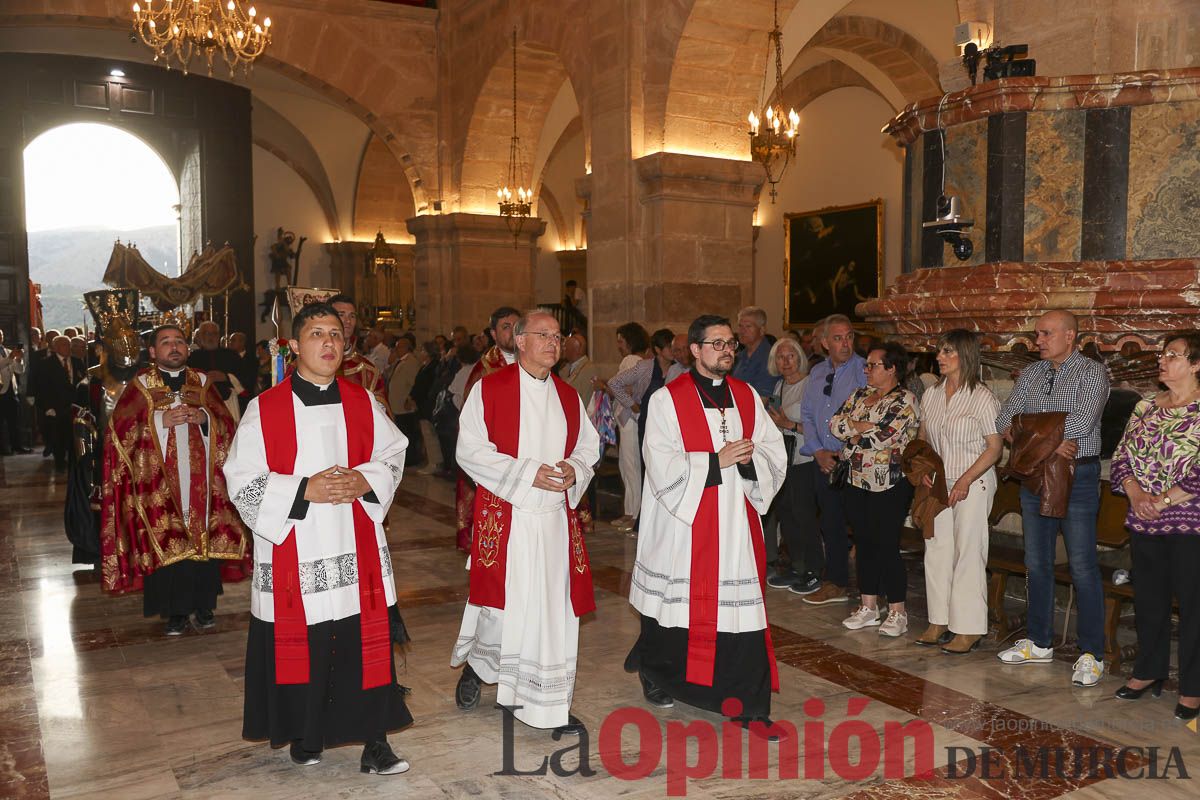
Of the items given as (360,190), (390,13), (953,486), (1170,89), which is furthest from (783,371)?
(360,190)

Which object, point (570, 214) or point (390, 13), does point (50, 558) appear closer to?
point (390, 13)

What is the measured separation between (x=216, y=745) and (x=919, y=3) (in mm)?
12400

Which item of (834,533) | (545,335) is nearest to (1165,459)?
(834,533)

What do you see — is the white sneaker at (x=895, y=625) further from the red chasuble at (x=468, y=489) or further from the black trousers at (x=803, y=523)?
the red chasuble at (x=468, y=489)

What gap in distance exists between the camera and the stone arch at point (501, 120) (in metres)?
13.5

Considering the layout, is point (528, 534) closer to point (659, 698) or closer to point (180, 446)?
point (659, 698)

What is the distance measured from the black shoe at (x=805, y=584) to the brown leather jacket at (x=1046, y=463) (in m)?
1.89

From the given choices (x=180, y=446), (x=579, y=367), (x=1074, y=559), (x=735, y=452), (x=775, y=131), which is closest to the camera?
(x=735, y=452)

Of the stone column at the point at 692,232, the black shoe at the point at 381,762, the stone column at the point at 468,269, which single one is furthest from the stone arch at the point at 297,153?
the black shoe at the point at 381,762

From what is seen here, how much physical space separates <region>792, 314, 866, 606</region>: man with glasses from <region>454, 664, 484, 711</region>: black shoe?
8.16ft

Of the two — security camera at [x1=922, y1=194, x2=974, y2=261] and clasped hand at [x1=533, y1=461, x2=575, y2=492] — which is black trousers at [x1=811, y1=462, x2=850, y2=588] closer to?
security camera at [x1=922, y1=194, x2=974, y2=261]

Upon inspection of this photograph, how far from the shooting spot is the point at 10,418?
14.3m

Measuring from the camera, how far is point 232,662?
507 centimetres

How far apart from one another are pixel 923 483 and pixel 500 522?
7.41 ft
